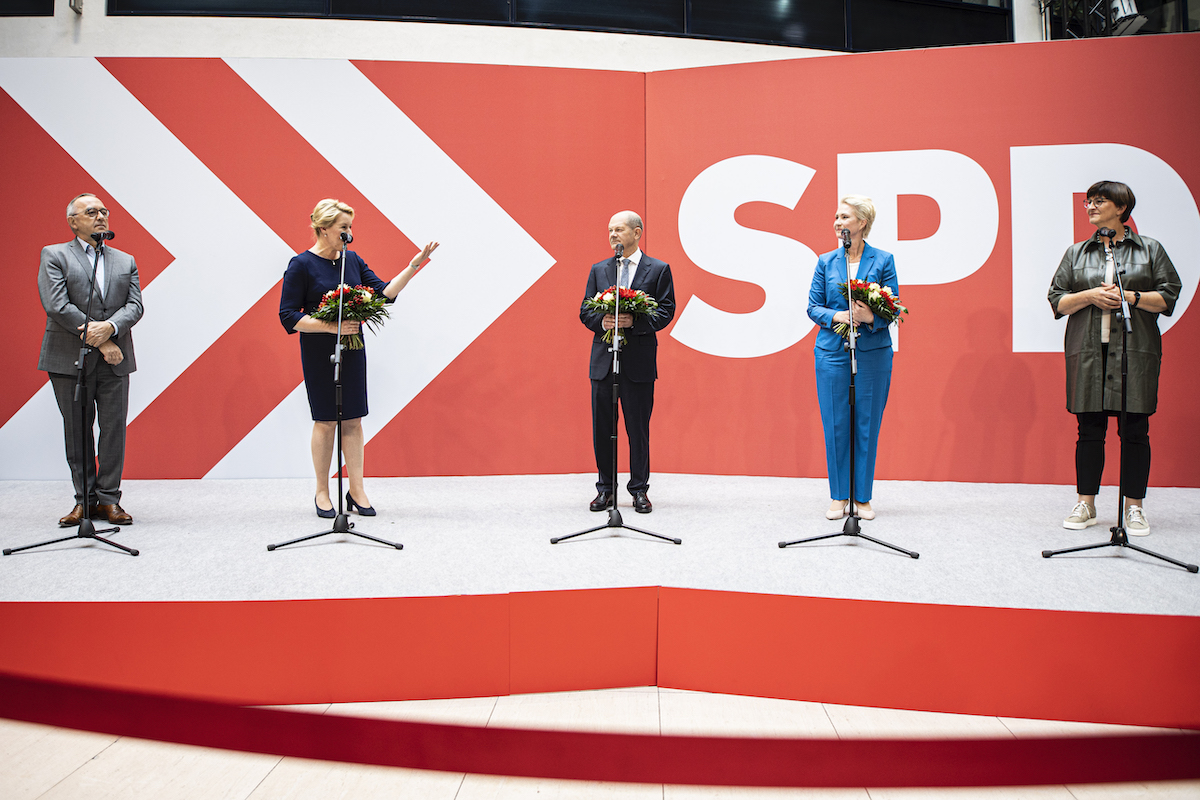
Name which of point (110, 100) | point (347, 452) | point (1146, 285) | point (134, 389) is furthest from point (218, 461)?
point (1146, 285)

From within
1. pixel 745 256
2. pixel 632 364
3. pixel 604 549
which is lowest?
pixel 604 549

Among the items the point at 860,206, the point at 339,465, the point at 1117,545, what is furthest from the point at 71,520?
the point at 1117,545

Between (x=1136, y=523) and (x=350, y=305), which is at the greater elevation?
(x=350, y=305)

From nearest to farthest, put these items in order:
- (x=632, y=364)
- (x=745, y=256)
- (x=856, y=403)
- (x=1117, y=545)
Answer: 1. (x=1117, y=545)
2. (x=856, y=403)
3. (x=632, y=364)
4. (x=745, y=256)

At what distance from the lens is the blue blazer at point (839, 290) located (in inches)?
146

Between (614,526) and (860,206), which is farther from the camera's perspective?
(860,206)

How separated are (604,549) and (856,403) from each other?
1.47 m

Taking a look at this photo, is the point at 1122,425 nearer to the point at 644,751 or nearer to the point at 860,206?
the point at 860,206

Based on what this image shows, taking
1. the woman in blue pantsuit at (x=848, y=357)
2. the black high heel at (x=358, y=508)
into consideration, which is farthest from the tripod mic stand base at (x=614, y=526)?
the black high heel at (x=358, y=508)

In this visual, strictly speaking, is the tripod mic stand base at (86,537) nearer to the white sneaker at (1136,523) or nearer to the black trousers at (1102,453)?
the black trousers at (1102,453)

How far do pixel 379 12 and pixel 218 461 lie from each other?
4226mm

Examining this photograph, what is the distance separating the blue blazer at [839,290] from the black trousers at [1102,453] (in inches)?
38.5

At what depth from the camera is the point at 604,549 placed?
327 cm

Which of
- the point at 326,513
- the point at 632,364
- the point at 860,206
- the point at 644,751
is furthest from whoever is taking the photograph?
the point at 632,364
